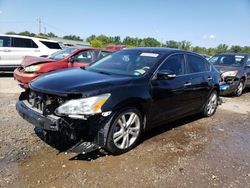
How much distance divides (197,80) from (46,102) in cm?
323

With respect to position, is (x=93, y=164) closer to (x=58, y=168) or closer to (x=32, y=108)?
(x=58, y=168)

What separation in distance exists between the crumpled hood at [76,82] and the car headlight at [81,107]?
13 centimetres

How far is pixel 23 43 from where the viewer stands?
12.0m

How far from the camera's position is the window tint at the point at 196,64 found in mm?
5570

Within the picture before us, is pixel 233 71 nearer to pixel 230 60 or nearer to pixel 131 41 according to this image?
pixel 230 60

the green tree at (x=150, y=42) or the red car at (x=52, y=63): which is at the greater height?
the green tree at (x=150, y=42)

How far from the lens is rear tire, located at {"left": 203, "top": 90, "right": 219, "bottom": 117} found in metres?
6.48

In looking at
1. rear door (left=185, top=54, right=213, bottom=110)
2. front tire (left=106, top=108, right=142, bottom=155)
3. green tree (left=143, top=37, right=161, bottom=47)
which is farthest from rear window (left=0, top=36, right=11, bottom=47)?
green tree (left=143, top=37, right=161, bottom=47)

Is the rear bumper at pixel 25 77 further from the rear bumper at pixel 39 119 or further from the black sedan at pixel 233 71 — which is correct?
the black sedan at pixel 233 71

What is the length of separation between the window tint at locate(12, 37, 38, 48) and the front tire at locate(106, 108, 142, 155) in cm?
938

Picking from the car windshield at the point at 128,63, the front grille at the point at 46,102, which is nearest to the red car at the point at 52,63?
the car windshield at the point at 128,63

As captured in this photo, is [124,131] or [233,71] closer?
[124,131]

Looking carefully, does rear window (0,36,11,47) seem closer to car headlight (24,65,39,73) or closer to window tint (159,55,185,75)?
car headlight (24,65,39,73)

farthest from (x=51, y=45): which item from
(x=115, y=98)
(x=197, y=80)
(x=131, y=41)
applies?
(x=131, y=41)
